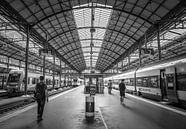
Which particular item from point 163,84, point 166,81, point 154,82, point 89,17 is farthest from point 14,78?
point 166,81

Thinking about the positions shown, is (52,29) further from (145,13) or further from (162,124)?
(162,124)

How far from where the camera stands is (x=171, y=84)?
38.4ft

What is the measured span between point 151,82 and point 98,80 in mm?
11322

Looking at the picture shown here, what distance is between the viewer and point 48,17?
71.3ft

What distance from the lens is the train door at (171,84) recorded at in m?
11.2

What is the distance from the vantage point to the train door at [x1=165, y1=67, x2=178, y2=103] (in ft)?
36.9

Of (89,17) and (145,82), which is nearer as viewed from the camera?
(145,82)

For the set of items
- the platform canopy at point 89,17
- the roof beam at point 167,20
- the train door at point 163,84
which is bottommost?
the train door at point 163,84

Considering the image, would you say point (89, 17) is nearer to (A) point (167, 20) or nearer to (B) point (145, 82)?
(A) point (167, 20)

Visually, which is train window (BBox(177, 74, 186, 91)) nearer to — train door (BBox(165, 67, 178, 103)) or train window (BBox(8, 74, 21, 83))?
train door (BBox(165, 67, 178, 103))

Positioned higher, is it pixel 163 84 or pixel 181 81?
pixel 181 81

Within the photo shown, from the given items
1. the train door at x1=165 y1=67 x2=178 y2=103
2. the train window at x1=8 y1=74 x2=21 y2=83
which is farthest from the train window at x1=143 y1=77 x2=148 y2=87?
the train window at x1=8 y1=74 x2=21 y2=83

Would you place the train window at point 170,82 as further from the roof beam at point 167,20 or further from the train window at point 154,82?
the roof beam at point 167,20

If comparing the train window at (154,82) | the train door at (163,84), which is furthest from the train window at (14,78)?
the train door at (163,84)
